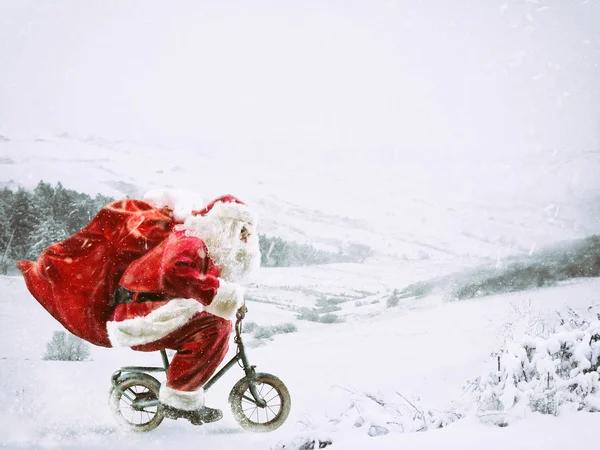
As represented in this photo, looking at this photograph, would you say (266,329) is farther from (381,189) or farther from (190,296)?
(381,189)

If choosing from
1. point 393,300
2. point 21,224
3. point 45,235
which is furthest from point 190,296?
point 393,300

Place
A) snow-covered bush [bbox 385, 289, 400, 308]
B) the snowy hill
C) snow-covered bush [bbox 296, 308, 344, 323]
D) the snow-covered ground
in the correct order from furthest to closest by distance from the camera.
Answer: the snowy hill
snow-covered bush [bbox 385, 289, 400, 308]
snow-covered bush [bbox 296, 308, 344, 323]
the snow-covered ground

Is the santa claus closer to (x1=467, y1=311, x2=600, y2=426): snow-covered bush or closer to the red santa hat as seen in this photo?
the red santa hat

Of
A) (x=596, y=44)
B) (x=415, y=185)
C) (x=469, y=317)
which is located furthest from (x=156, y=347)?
(x=596, y=44)

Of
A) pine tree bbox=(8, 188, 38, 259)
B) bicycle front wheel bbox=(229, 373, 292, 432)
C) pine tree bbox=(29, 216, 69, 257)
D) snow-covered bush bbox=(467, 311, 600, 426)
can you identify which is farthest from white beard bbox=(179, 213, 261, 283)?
pine tree bbox=(8, 188, 38, 259)

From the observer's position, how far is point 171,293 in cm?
176

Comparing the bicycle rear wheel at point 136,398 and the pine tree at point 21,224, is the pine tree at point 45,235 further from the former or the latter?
the bicycle rear wheel at point 136,398

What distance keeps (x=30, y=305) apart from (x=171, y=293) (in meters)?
1.36

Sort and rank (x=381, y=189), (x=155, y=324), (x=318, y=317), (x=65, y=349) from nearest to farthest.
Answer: (x=155, y=324), (x=65, y=349), (x=318, y=317), (x=381, y=189)

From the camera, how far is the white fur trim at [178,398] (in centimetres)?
188

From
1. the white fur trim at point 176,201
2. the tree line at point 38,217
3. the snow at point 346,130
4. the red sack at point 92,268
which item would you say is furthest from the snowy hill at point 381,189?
the red sack at point 92,268

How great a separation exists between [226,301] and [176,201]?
0.49 m

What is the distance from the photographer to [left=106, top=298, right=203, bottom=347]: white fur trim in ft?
6.00

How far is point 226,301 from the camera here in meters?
1.81
